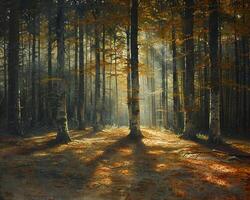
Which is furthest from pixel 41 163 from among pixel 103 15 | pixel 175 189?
pixel 103 15

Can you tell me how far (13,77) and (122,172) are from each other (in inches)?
486

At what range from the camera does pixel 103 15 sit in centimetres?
2600

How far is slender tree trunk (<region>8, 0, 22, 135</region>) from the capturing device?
71.8ft

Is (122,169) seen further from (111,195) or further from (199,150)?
(199,150)

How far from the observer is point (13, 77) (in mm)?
22000

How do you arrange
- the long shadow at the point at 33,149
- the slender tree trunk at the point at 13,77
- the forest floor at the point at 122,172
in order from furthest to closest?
1. the slender tree trunk at the point at 13,77
2. the long shadow at the point at 33,149
3. the forest floor at the point at 122,172

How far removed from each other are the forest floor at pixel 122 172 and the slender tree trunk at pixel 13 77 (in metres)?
4.20

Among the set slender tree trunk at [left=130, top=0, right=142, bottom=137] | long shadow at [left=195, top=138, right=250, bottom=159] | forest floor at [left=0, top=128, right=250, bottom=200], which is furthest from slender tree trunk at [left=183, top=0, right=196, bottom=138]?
forest floor at [left=0, top=128, right=250, bottom=200]

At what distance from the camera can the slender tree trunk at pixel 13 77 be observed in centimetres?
2189

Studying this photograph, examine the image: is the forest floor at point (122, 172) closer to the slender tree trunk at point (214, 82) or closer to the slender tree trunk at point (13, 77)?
the slender tree trunk at point (214, 82)

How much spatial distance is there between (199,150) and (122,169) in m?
4.75

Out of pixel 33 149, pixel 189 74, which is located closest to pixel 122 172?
pixel 33 149

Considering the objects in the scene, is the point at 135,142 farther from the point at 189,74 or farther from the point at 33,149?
the point at 33,149

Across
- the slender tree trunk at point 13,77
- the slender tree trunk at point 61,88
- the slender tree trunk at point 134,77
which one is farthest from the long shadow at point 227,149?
the slender tree trunk at point 13,77
